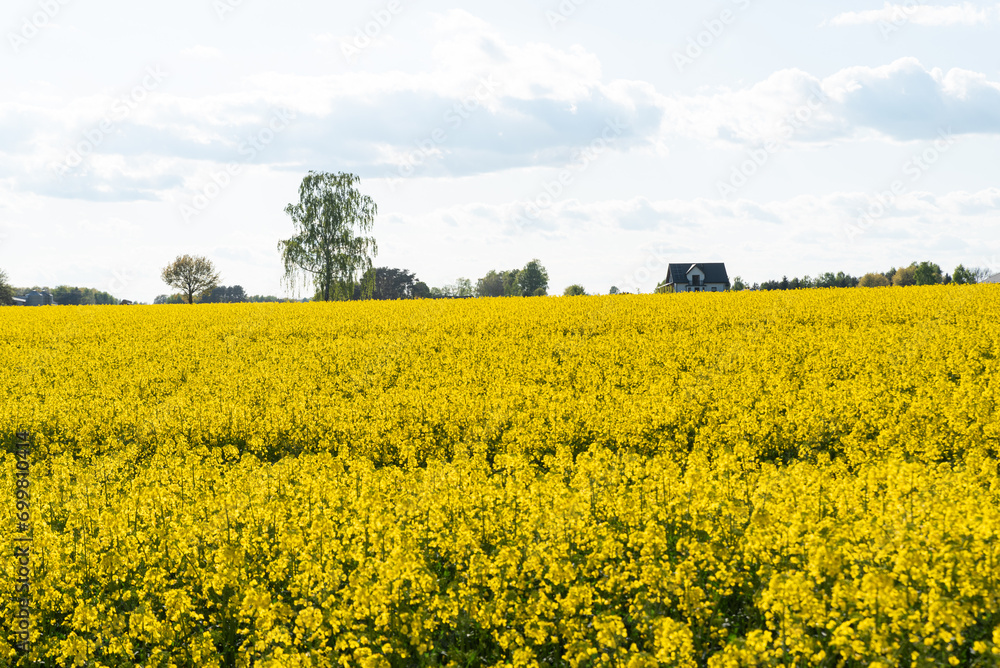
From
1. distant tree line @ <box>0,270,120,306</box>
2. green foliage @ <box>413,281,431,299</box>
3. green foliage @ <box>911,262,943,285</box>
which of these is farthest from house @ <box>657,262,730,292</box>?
distant tree line @ <box>0,270,120,306</box>

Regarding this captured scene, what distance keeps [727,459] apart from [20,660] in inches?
317

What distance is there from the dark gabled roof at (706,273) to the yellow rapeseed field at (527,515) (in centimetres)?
8350

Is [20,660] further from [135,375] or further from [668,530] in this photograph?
[135,375]

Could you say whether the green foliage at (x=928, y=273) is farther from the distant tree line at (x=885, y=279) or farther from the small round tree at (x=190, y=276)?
the small round tree at (x=190, y=276)

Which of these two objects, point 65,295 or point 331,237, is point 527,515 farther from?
point 65,295

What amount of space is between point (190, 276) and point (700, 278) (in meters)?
72.7

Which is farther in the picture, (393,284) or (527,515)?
(393,284)

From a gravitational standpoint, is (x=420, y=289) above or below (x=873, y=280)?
below

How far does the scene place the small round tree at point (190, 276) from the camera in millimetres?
95250

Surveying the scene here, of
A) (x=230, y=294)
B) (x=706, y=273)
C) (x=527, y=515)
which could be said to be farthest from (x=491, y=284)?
(x=527, y=515)

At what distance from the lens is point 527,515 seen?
7332 mm

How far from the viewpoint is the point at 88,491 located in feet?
32.2

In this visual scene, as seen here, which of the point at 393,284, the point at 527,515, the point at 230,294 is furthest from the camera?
the point at 230,294

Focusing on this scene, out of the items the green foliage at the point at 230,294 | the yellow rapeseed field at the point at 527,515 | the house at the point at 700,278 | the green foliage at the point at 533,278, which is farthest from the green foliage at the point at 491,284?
the yellow rapeseed field at the point at 527,515
